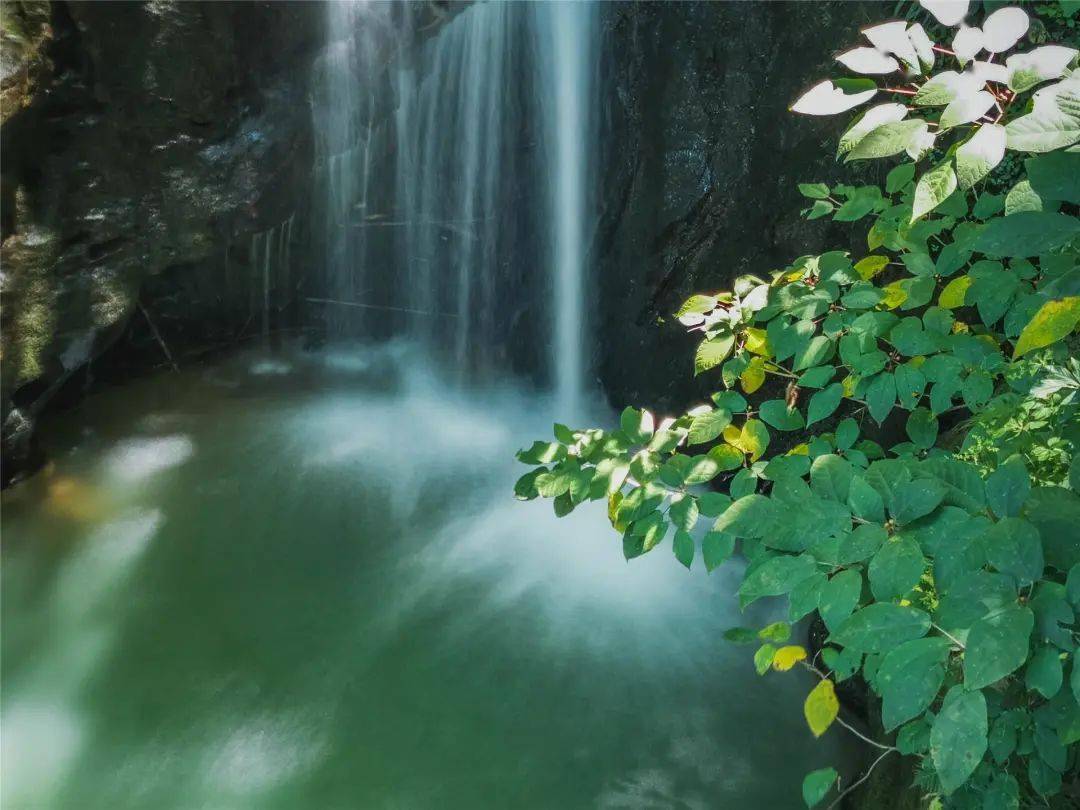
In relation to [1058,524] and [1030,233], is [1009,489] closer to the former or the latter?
[1058,524]

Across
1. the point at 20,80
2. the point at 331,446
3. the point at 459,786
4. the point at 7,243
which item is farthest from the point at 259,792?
the point at 20,80

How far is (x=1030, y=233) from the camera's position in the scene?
1045 mm

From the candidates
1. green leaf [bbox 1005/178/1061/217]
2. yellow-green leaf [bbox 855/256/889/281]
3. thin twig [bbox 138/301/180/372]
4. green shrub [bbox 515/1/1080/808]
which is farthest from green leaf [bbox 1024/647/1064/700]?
thin twig [bbox 138/301/180/372]

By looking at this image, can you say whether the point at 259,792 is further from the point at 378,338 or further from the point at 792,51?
the point at 378,338

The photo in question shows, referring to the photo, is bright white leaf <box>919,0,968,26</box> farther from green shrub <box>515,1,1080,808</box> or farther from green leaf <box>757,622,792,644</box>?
green leaf <box>757,622,792,644</box>

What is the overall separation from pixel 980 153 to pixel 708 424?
1001mm

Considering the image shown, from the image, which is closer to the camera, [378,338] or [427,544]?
[427,544]

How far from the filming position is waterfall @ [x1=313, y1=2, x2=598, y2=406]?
552 centimetres

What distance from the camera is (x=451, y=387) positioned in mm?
6129

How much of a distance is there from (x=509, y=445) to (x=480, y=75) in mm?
3036

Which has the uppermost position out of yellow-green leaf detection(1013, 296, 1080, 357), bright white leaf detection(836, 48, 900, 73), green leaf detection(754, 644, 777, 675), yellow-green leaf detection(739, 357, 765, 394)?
bright white leaf detection(836, 48, 900, 73)

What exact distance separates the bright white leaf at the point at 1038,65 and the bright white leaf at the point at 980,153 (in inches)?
3.4

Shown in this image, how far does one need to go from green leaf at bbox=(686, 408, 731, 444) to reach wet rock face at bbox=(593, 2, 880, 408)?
1.94m

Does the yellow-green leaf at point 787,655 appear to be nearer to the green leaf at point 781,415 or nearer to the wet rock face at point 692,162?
the green leaf at point 781,415
